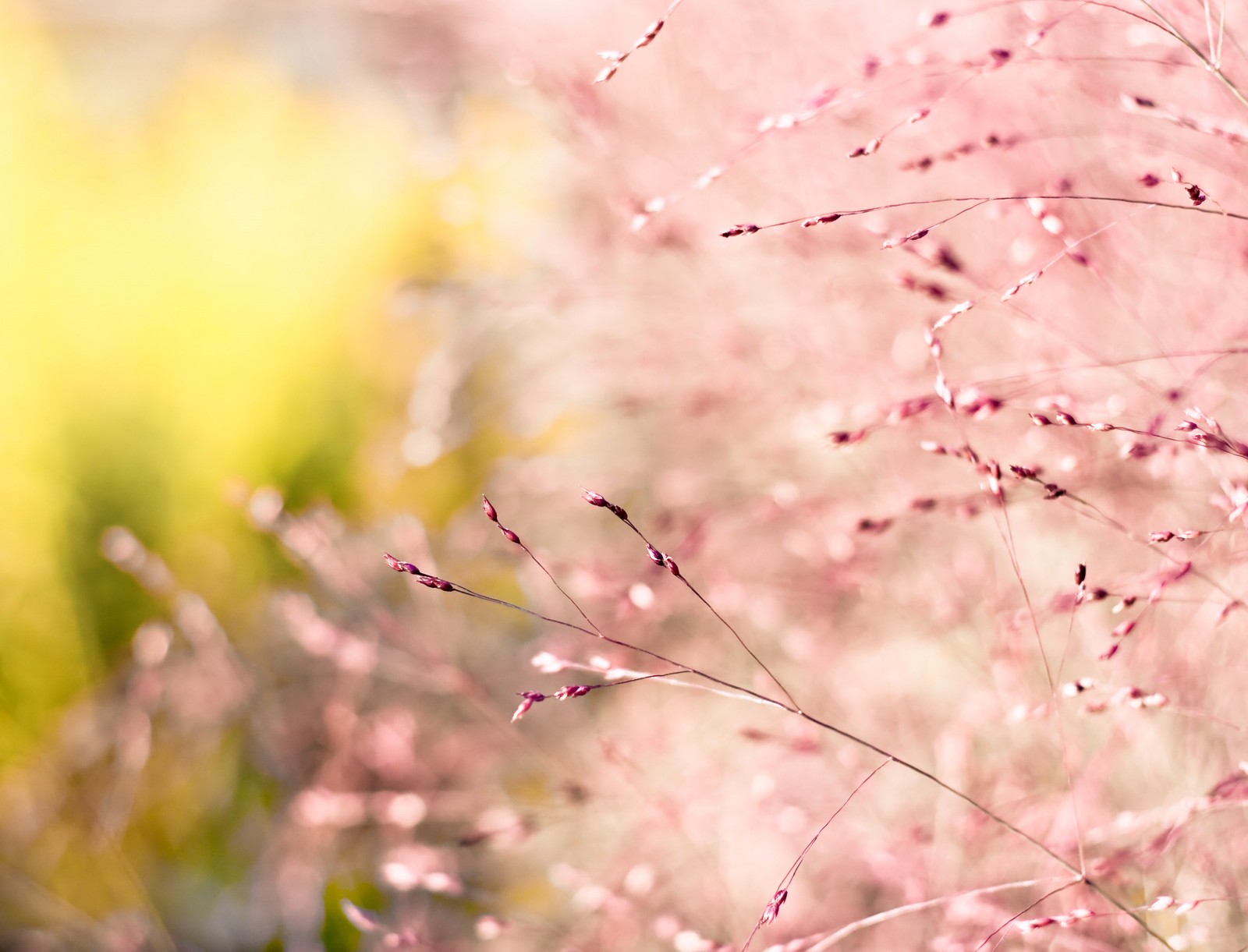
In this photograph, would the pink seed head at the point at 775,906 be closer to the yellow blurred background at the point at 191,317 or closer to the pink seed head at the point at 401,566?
the pink seed head at the point at 401,566

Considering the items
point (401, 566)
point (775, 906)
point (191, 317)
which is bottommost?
point (191, 317)

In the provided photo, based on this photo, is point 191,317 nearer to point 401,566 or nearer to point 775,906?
point 401,566

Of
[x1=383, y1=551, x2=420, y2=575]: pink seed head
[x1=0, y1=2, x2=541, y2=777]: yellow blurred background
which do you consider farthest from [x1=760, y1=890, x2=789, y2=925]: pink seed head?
[x1=0, y1=2, x2=541, y2=777]: yellow blurred background

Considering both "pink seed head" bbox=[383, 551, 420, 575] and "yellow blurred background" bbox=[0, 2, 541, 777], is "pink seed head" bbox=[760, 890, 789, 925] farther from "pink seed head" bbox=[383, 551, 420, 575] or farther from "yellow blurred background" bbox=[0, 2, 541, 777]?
"yellow blurred background" bbox=[0, 2, 541, 777]

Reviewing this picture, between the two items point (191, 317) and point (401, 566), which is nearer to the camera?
point (401, 566)

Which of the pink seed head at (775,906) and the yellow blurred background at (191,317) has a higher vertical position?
the pink seed head at (775,906)

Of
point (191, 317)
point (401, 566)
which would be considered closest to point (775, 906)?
point (401, 566)

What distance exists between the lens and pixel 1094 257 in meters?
0.82

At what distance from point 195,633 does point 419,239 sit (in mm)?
1421

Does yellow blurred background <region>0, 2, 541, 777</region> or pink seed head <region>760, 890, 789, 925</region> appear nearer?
pink seed head <region>760, 890, 789, 925</region>

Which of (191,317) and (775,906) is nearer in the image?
(775,906)

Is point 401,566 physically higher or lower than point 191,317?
higher

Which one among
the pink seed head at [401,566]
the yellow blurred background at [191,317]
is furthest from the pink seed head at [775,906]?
the yellow blurred background at [191,317]

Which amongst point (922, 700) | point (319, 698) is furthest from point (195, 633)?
point (922, 700)
